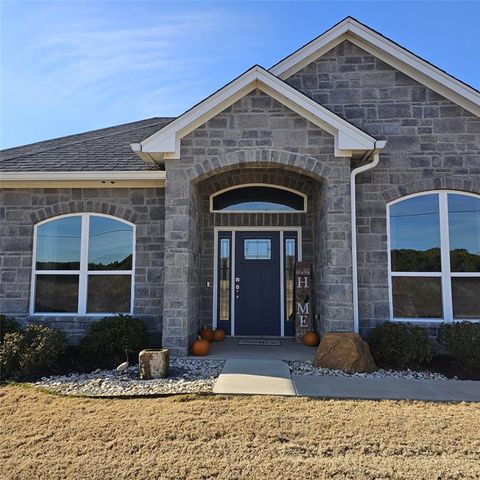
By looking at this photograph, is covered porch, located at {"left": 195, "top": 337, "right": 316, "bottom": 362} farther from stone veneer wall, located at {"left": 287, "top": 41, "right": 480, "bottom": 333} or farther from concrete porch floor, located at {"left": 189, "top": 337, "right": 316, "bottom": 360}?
stone veneer wall, located at {"left": 287, "top": 41, "right": 480, "bottom": 333}

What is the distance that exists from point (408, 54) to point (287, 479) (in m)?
8.14

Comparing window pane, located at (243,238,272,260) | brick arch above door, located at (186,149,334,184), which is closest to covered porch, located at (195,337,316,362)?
window pane, located at (243,238,272,260)

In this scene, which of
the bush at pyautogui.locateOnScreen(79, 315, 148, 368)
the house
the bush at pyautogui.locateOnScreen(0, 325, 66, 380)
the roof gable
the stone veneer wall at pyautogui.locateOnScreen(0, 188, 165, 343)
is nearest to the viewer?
the bush at pyautogui.locateOnScreen(0, 325, 66, 380)

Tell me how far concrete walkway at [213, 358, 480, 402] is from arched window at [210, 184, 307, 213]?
13.3 feet

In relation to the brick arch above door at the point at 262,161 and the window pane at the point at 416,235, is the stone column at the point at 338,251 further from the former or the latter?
the window pane at the point at 416,235

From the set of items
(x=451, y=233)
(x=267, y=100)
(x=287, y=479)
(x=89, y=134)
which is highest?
(x=89, y=134)

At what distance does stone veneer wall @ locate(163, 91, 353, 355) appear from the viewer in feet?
23.4

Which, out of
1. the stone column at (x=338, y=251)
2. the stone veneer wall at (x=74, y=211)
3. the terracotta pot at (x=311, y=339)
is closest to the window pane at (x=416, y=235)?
the stone column at (x=338, y=251)

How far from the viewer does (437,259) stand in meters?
7.93

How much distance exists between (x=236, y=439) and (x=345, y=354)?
3084 mm

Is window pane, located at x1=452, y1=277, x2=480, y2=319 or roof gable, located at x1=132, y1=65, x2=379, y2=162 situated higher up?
roof gable, located at x1=132, y1=65, x2=379, y2=162

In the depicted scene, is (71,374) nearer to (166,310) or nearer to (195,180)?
→ (166,310)

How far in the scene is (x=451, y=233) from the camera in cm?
793

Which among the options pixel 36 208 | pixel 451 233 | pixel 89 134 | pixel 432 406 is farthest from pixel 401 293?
pixel 89 134
